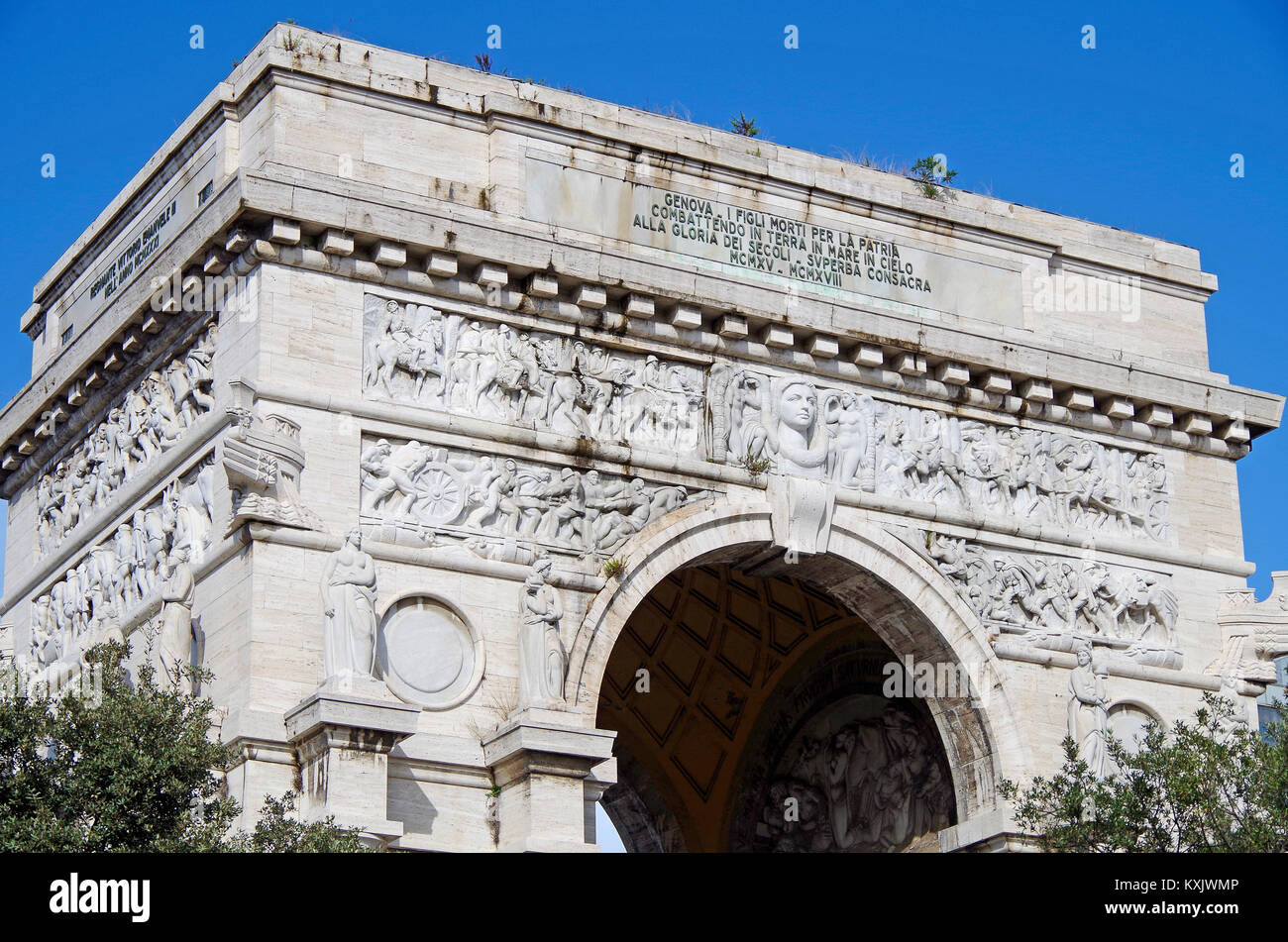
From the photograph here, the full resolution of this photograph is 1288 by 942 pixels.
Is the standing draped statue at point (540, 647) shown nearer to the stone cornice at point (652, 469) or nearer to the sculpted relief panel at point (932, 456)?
the stone cornice at point (652, 469)

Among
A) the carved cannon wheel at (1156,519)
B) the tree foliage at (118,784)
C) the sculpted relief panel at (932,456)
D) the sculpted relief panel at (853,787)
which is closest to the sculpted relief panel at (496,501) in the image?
the sculpted relief panel at (932,456)

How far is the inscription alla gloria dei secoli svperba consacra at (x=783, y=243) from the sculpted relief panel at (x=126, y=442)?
16.1ft

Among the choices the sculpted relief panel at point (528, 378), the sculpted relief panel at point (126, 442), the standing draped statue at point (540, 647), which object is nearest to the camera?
the standing draped statue at point (540, 647)

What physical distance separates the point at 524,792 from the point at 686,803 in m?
9.06

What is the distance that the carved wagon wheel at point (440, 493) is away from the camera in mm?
21688

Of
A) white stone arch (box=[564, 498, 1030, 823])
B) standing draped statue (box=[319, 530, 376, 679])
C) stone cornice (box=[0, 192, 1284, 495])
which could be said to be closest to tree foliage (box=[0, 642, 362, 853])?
standing draped statue (box=[319, 530, 376, 679])

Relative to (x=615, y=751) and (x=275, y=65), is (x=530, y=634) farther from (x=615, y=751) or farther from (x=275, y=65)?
(x=615, y=751)

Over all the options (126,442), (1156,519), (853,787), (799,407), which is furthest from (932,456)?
(126,442)

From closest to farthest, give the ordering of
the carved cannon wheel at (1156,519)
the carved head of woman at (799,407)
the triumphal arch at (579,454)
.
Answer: the triumphal arch at (579,454), the carved head of woman at (799,407), the carved cannon wheel at (1156,519)

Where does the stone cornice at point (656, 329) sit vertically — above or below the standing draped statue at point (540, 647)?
above

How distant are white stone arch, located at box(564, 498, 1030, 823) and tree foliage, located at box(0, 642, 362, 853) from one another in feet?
21.0

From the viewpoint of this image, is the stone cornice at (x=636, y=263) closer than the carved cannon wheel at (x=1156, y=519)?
Yes
